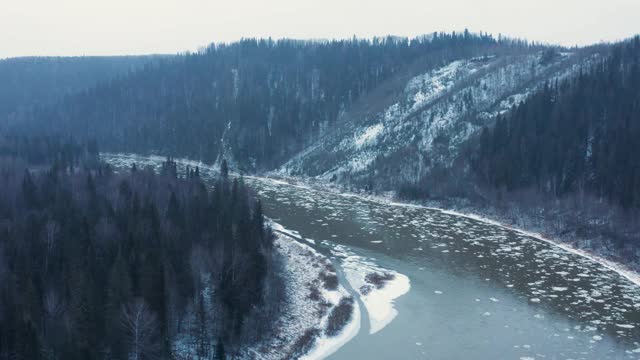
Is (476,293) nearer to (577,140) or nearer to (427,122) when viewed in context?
(577,140)

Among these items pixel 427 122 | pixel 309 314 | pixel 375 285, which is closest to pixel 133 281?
pixel 309 314

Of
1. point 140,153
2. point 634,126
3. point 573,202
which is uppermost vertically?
point 634,126

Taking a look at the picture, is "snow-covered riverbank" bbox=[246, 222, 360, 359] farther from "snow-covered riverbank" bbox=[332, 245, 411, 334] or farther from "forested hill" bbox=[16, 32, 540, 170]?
"forested hill" bbox=[16, 32, 540, 170]

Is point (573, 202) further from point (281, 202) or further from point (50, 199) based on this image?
point (50, 199)

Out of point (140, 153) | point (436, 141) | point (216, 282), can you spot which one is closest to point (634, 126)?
point (436, 141)

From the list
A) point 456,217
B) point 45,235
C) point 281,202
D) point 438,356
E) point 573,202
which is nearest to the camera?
point 438,356

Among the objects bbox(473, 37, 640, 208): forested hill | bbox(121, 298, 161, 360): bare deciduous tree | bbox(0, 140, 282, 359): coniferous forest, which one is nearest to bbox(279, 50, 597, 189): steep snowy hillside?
bbox(473, 37, 640, 208): forested hill
